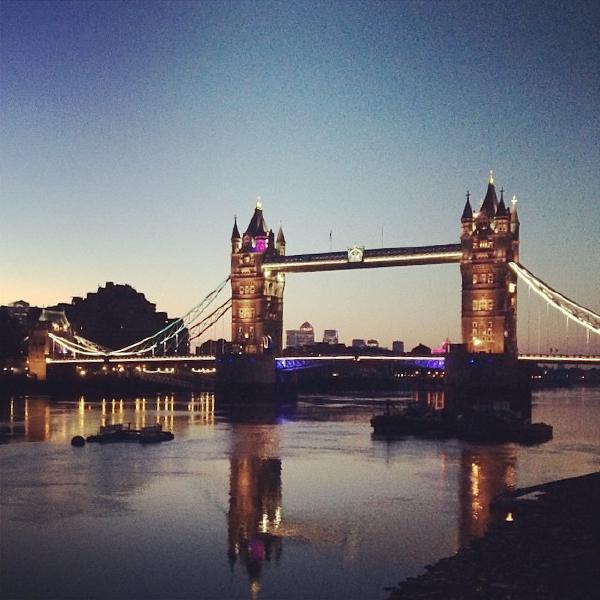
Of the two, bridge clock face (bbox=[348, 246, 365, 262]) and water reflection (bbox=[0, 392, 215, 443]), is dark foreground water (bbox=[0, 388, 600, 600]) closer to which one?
water reflection (bbox=[0, 392, 215, 443])

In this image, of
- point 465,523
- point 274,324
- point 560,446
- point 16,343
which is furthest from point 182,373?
point 465,523

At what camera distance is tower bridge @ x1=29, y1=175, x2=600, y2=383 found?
86.2 metres

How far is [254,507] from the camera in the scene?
1189 inches

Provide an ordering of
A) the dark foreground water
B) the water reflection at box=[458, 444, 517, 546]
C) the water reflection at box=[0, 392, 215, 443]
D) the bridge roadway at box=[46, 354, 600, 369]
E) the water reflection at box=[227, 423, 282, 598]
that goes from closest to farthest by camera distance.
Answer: the dark foreground water
the water reflection at box=[227, 423, 282, 598]
the water reflection at box=[458, 444, 517, 546]
the water reflection at box=[0, 392, 215, 443]
the bridge roadway at box=[46, 354, 600, 369]

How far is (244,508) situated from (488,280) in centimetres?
6123

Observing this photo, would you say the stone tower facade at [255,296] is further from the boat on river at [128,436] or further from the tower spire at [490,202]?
the boat on river at [128,436]

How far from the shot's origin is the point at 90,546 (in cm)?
2436

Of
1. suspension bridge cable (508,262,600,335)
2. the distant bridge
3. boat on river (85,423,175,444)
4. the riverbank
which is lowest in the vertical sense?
boat on river (85,423,175,444)

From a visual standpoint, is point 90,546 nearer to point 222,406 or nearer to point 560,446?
point 560,446

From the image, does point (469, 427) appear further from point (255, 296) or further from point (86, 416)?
point (255, 296)

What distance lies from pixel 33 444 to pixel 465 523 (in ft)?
94.4

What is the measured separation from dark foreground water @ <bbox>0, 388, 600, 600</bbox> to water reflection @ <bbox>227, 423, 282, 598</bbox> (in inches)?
2.7

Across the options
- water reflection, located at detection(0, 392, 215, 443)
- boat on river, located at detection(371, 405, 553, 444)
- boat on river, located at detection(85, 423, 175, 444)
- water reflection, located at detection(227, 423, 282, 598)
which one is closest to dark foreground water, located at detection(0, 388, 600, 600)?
water reflection, located at detection(227, 423, 282, 598)

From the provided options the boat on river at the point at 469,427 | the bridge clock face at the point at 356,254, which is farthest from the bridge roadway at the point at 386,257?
the boat on river at the point at 469,427
